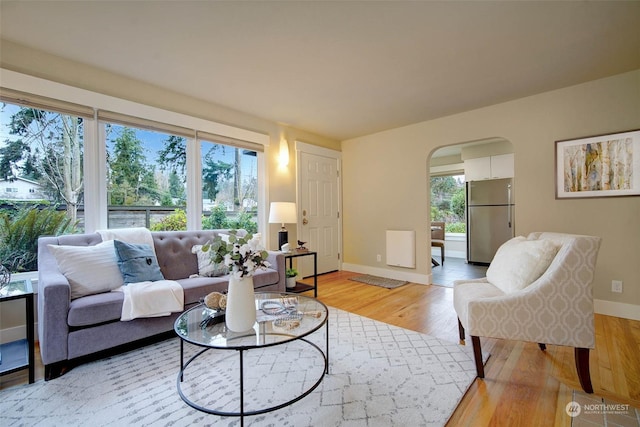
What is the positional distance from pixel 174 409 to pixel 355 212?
3935 mm

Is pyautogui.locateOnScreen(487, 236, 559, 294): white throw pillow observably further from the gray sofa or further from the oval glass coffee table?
the gray sofa

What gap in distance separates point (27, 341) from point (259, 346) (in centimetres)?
174

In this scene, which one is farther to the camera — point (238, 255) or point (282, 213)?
point (282, 213)

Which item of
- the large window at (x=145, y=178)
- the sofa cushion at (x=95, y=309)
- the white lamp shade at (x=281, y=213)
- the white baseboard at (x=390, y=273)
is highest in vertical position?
the large window at (x=145, y=178)

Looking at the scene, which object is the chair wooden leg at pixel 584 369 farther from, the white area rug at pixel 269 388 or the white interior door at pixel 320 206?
the white interior door at pixel 320 206

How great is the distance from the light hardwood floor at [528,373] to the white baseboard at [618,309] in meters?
0.09

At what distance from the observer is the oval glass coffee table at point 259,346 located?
142cm

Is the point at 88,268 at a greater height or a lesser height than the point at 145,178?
lesser

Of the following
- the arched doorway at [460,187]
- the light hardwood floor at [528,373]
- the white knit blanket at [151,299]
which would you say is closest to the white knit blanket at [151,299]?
the white knit blanket at [151,299]

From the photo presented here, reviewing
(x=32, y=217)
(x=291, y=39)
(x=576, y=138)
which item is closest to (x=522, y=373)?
(x=576, y=138)

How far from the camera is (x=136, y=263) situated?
230 cm

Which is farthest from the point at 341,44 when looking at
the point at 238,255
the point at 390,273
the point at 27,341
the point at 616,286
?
the point at 616,286

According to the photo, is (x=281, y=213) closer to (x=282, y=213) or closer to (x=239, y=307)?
(x=282, y=213)

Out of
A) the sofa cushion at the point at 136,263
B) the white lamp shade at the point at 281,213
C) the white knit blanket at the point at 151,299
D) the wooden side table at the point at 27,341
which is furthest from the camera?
the white lamp shade at the point at 281,213
